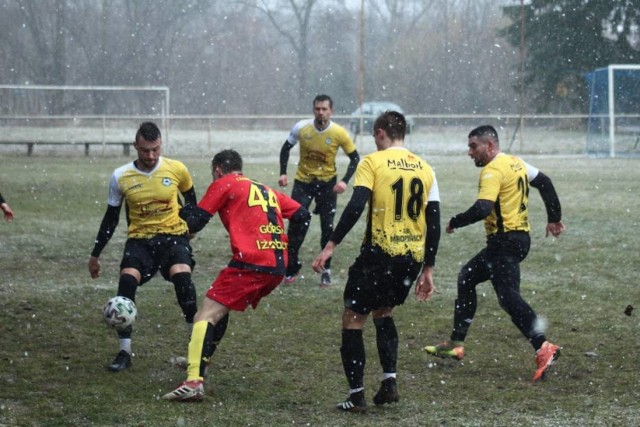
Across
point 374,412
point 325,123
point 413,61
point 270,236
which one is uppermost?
point 413,61

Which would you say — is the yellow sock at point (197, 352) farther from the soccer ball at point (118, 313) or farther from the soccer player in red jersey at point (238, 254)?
the soccer ball at point (118, 313)

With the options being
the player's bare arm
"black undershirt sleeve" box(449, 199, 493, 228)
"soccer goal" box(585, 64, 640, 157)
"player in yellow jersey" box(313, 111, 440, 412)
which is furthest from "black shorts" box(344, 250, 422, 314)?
"soccer goal" box(585, 64, 640, 157)

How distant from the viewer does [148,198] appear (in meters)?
7.21

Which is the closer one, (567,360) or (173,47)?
(567,360)

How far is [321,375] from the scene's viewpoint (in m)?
6.85

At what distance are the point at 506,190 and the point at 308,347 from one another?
6.46 feet

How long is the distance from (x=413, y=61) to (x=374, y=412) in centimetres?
4051

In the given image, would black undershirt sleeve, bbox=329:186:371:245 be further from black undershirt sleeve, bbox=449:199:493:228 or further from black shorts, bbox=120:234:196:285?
black shorts, bbox=120:234:196:285

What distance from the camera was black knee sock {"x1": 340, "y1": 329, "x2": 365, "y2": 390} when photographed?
5.99 m

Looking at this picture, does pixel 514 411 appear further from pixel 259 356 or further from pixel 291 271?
pixel 291 271

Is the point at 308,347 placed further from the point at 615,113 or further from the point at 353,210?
the point at 615,113

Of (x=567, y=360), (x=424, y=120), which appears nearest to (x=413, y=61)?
(x=424, y=120)

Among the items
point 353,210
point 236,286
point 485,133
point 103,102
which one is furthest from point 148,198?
point 103,102

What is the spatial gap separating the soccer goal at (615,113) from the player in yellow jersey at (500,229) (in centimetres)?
2552
